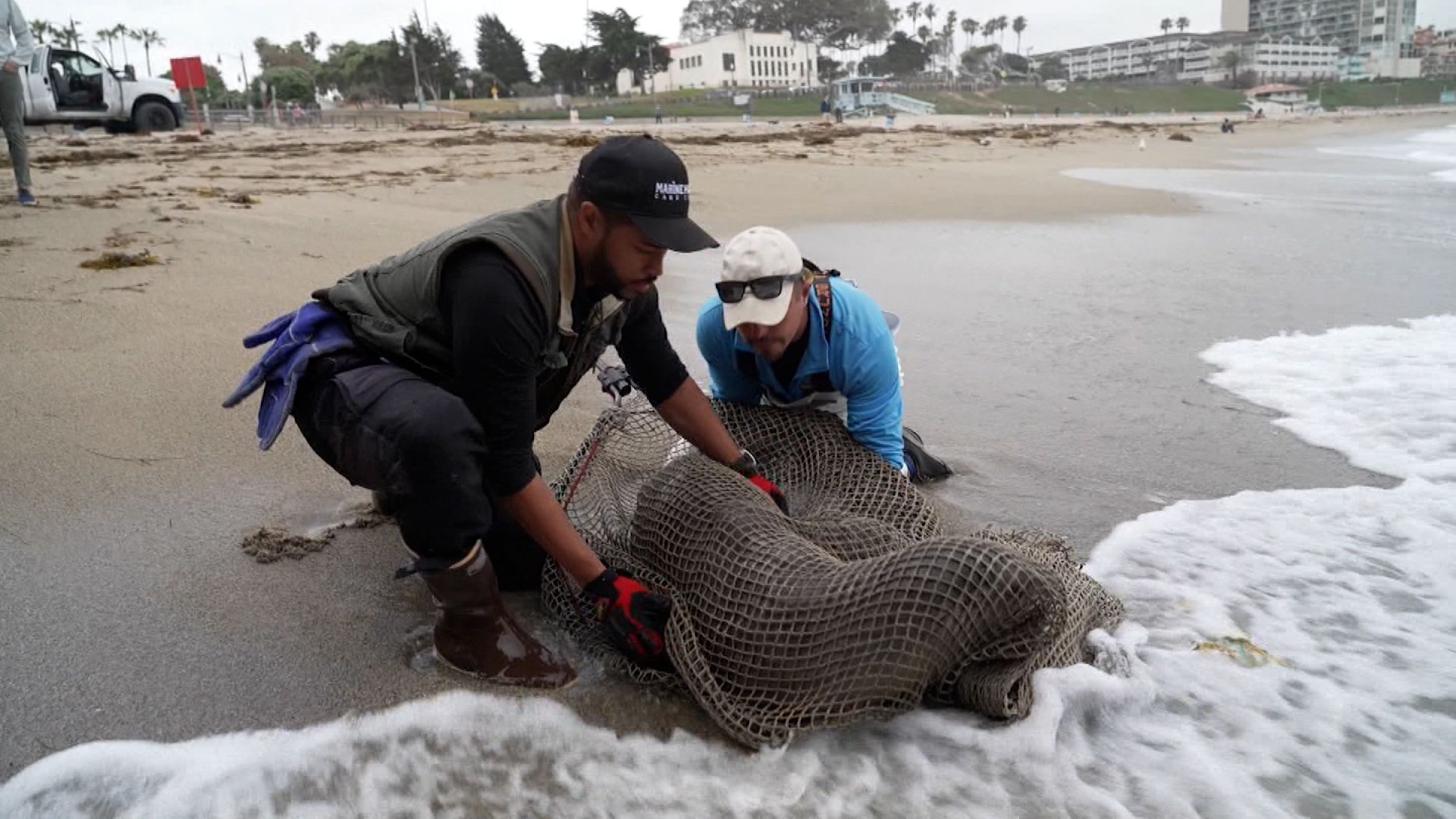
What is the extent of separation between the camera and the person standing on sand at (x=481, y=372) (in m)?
2.10

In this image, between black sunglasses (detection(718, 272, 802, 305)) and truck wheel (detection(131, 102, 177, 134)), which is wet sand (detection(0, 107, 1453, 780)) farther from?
truck wheel (detection(131, 102, 177, 134))

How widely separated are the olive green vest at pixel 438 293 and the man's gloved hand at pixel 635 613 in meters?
0.57

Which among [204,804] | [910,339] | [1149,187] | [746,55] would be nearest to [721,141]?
[1149,187]

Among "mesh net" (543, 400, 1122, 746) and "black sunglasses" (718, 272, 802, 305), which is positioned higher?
"black sunglasses" (718, 272, 802, 305)

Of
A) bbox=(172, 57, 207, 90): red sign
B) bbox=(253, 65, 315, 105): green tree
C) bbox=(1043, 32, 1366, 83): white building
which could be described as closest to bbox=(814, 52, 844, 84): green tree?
bbox=(1043, 32, 1366, 83): white building

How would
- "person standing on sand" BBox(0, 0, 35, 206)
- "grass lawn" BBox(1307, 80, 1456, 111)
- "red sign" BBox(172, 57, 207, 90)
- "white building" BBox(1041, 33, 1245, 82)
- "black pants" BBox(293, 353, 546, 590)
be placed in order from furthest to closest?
"white building" BBox(1041, 33, 1245, 82)
"grass lawn" BBox(1307, 80, 1456, 111)
"red sign" BBox(172, 57, 207, 90)
"person standing on sand" BBox(0, 0, 35, 206)
"black pants" BBox(293, 353, 546, 590)

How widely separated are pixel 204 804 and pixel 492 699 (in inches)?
23.7

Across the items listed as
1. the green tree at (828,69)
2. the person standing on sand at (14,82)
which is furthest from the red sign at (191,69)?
the green tree at (828,69)

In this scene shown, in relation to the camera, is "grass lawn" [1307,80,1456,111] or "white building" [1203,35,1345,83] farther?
"white building" [1203,35,1345,83]

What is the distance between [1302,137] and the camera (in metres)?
35.9

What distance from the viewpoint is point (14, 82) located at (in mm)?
7477

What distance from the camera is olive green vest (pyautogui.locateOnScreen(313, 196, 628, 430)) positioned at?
7.14ft

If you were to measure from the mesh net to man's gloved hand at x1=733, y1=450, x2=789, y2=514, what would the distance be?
0.06 m

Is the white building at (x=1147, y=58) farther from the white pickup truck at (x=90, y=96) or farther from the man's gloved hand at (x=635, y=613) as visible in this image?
the man's gloved hand at (x=635, y=613)
